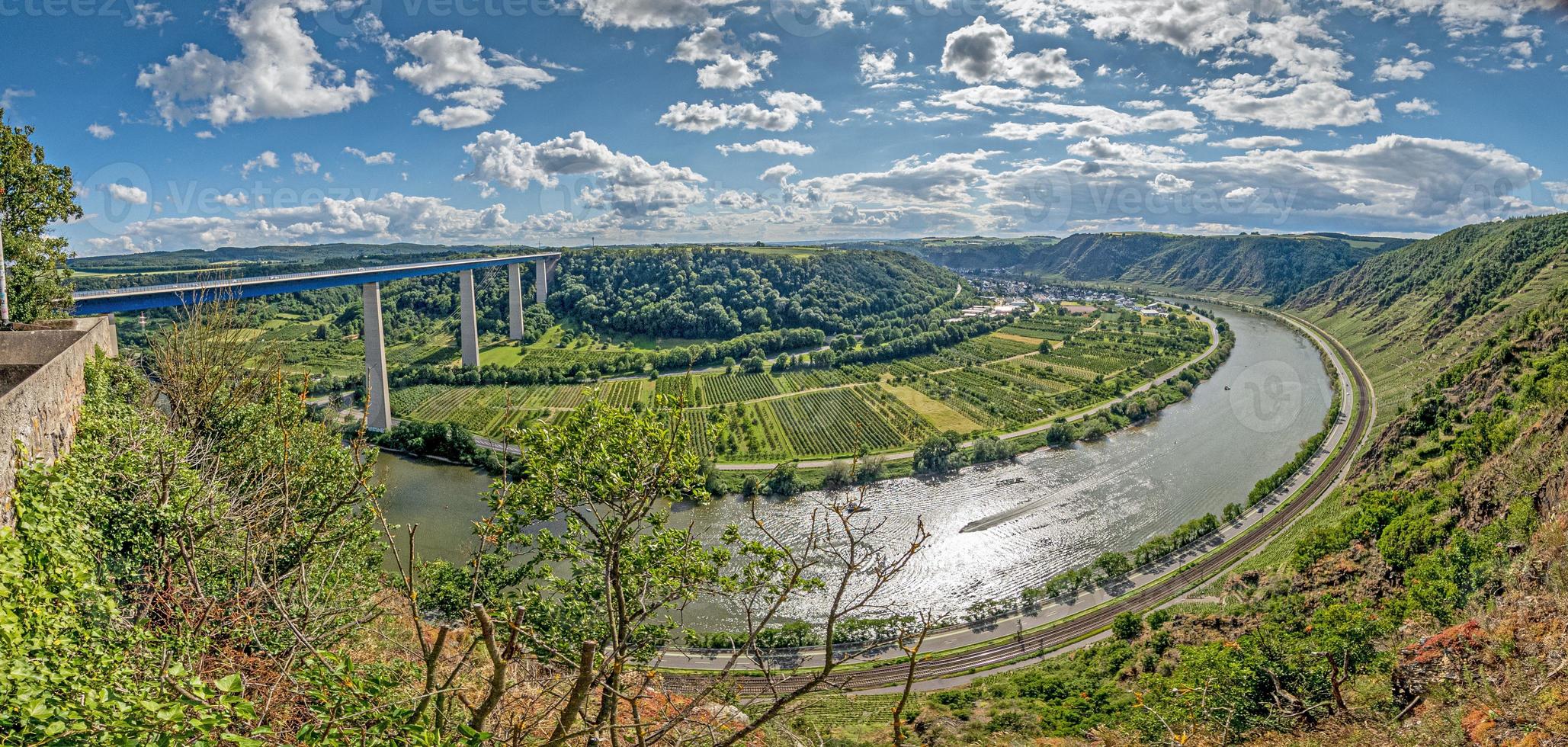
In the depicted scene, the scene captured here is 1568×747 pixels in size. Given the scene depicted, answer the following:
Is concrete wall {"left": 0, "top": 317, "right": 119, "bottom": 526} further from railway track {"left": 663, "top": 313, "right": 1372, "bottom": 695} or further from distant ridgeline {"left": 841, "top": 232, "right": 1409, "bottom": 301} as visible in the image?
distant ridgeline {"left": 841, "top": 232, "right": 1409, "bottom": 301}

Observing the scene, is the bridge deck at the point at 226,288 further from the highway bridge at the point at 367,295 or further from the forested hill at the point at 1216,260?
the forested hill at the point at 1216,260

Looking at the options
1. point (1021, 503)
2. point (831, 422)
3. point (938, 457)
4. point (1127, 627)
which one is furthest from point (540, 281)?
point (1127, 627)

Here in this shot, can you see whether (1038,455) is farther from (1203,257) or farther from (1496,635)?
(1203,257)

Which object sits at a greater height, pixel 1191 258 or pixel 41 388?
pixel 1191 258

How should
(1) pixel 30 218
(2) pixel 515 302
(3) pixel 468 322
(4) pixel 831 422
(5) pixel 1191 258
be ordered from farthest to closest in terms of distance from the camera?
1. (5) pixel 1191 258
2. (2) pixel 515 302
3. (3) pixel 468 322
4. (4) pixel 831 422
5. (1) pixel 30 218

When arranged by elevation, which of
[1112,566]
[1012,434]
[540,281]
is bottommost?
[1112,566]

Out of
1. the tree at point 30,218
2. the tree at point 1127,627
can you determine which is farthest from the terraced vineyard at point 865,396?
the tree at point 30,218

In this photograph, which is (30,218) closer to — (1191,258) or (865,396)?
(865,396)
